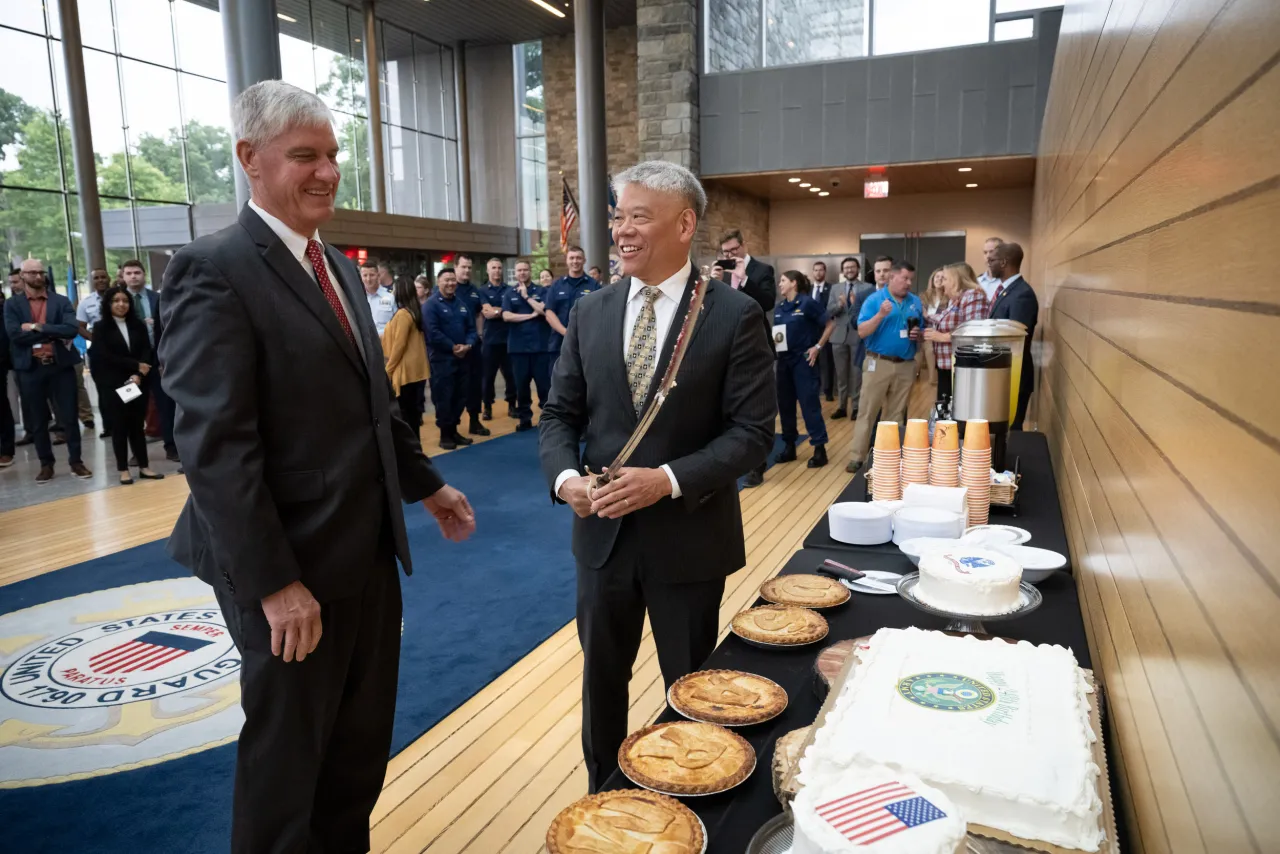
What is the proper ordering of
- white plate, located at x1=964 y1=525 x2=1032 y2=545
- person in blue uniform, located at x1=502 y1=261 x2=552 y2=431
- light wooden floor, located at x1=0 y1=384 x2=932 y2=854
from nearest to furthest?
white plate, located at x1=964 y1=525 x2=1032 y2=545
light wooden floor, located at x1=0 y1=384 x2=932 y2=854
person in blue uniform, located at x1=502 y1=261 x2=552 y2=431

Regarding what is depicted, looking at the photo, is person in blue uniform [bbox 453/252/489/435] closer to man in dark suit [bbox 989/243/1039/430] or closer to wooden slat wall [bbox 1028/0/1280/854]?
man in dark suit [bbox 989/243/1039/430]

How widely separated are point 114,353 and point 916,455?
6514 millimetres

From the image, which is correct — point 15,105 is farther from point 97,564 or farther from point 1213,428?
point 1213,428

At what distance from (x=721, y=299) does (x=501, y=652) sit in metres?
2.07

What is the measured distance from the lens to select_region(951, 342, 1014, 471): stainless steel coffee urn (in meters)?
2.97

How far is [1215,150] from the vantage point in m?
0.95

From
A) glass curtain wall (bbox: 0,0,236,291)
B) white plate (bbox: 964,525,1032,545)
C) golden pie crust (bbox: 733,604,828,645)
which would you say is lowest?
golden pie crust (bbox: 733,604,828,645)

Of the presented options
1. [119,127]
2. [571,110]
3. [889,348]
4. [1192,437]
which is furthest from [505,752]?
[571,110]

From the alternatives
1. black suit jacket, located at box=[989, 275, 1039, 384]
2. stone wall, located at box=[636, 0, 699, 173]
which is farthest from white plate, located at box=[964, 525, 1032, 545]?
stone wall, located at box=[636, 0, 699, 173]

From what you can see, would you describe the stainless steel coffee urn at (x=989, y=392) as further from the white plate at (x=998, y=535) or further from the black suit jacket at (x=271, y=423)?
the black suit jacket at (x=271, y=423)

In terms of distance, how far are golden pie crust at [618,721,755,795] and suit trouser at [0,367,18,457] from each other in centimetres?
845

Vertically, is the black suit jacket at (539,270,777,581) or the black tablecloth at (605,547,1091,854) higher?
the black suit jacket at (539,270,777,581)

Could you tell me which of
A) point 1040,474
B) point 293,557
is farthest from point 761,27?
point 293,557

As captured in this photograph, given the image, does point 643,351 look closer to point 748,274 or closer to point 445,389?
point 748,274
